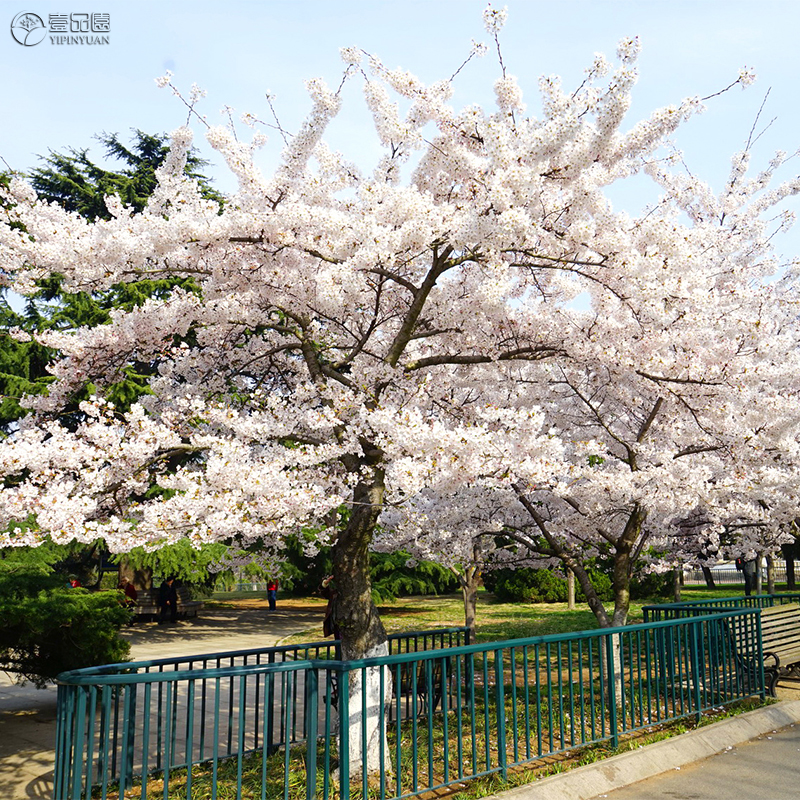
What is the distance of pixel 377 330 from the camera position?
360 inches

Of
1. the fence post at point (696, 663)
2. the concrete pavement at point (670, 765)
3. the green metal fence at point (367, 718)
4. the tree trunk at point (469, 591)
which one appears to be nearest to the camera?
the green metal fence at point (367, 718)

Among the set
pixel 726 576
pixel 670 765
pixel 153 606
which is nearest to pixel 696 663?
pixel 670 765

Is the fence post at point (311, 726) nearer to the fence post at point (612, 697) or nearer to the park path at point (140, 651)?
the park path at point (140, 651)

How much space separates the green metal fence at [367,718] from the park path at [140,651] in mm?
621

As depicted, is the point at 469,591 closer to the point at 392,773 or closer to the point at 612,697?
the point at 612,697

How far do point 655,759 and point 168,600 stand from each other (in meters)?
17.8

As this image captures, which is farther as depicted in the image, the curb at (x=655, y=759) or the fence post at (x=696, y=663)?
the fence post at (x=696, y=663)

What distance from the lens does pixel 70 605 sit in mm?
8188

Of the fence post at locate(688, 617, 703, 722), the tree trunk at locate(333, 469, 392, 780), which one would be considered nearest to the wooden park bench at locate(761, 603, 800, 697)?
the fence post at locate(688, 617, 703, 722)

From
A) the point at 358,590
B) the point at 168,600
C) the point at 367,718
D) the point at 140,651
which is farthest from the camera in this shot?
the point at 168,600

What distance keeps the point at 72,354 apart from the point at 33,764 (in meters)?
4.07

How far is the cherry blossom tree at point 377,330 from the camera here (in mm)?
6172

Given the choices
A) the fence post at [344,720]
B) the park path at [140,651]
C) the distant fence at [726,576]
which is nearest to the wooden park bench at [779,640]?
the fence post at [344,720]

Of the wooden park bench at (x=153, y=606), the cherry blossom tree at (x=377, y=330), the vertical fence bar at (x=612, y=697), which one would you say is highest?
the cherry blossom tree at (x=377, y=330)
